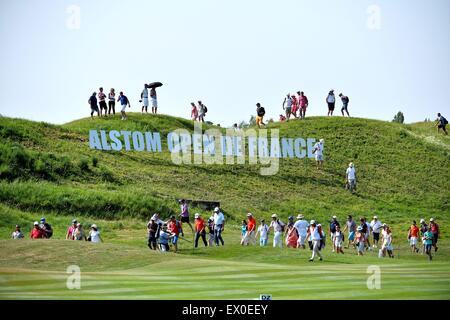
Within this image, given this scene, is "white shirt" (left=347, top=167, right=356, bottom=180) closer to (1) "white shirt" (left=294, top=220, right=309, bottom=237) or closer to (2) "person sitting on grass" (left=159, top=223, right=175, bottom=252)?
(1) "white shirt" (left=294, top=220, right=309, bottom=237)

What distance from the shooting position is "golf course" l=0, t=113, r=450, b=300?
29.8 metres

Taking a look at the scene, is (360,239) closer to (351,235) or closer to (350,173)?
(351,235)

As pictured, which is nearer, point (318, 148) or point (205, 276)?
point (205, 276)

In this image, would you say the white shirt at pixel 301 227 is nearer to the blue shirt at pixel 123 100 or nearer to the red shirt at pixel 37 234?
the red shirt at pixel 37 234

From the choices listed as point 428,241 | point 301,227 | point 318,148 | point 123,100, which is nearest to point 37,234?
point 301,227

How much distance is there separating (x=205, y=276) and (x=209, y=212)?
27197 millimetres

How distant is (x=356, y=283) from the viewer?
30.0 m

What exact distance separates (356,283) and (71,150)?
41.1 meters

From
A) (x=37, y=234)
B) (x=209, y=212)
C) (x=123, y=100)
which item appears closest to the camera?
(x=37, y=234)

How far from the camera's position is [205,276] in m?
32.0

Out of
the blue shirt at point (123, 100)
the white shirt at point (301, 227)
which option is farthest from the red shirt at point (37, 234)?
the blue shirt at point (123, 100)

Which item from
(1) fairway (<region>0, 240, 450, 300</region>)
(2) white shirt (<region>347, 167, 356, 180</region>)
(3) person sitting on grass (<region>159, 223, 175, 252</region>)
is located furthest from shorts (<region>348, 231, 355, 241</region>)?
(2) white shirt (<region>347, 167, 356, 180</region>)
